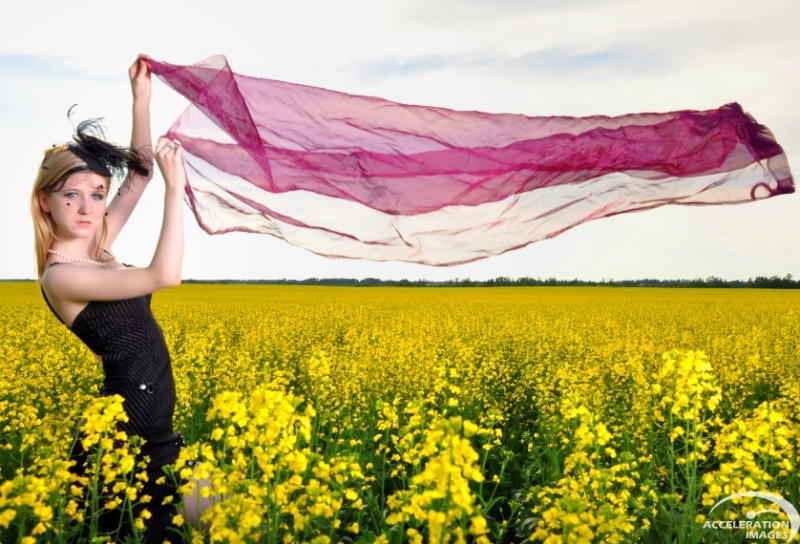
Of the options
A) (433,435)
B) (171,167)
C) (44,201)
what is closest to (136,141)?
(44,201)

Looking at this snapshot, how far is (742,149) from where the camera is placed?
207 inches

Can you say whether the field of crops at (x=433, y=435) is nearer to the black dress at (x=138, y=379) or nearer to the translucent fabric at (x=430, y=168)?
the black dress at (x=138, y=379)

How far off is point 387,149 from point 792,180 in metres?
2.80

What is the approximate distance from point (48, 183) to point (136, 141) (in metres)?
0.77

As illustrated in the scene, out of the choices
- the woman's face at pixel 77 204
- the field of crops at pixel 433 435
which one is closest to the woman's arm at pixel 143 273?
the woman's face at pixel 77 204

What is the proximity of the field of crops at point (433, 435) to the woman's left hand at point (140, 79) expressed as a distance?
1.80 metres

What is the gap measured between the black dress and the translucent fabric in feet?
3.35

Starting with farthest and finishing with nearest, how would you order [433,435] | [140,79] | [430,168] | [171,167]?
[430,168] → [140,79] → [171,167] → [433,435]

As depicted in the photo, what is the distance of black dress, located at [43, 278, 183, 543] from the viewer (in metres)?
3.74

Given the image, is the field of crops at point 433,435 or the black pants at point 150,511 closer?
the field of crops at point 433,435

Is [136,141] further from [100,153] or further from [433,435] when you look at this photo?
[433,435]

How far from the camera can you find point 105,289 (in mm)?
3654

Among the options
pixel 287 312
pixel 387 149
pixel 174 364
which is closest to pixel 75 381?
pixel 174 364

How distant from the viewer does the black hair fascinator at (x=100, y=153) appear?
3.85 m
